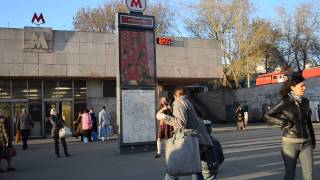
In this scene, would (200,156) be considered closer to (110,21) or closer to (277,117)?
Answer: (277,117)

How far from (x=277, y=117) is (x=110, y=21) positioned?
4340 centimetres

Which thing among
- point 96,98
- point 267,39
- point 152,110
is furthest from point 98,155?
point 267,39

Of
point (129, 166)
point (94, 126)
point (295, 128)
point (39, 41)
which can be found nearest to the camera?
point (295, 128)

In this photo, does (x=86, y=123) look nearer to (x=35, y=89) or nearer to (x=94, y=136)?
(x=94, y=136)

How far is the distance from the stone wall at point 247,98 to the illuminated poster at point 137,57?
27200 mm

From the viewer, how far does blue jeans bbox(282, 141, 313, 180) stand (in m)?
6.14

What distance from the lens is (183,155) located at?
20.9 feet

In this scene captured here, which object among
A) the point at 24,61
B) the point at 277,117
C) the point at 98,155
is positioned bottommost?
the point at 98,155

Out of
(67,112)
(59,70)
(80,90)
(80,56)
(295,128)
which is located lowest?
(295,128)

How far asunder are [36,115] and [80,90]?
3.21 m

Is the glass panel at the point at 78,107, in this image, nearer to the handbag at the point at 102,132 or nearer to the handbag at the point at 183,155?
the handbag at the point at 102,132

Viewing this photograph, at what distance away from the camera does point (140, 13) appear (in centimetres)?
1616

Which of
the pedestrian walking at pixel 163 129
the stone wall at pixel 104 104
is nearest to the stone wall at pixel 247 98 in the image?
the stone wall at pixel 104 104

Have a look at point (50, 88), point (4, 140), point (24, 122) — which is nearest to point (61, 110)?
point (50, 88)
